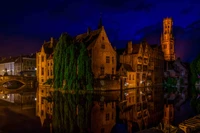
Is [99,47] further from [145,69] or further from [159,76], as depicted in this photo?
[159,76]

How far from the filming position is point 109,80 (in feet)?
173

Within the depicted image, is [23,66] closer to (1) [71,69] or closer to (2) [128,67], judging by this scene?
(2) [128,67]

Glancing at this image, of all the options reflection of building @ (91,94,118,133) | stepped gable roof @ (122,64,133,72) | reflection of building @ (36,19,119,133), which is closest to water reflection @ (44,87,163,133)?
reflection of building @ (91,94,118,133)

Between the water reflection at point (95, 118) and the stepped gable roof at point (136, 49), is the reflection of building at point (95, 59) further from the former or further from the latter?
the water reflection at point (95, 118)

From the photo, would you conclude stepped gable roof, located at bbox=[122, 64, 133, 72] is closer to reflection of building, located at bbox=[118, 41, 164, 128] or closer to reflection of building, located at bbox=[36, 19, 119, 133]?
reflection of building, located at bbox=[118, 41, 164, 128]

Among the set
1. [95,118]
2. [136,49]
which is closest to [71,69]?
[95,118]

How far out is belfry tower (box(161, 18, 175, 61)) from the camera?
11960cm

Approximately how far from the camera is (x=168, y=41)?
121 meters

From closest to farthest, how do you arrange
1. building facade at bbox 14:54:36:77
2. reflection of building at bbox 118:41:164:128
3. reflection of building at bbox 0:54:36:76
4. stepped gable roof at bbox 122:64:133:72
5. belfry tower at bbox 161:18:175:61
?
reflection of building at bbox 118:41:164:128 → stepped gable roof at bbox 122:64:133:72 → building facade at bbox 14:54:36:77 → reflection of building at bbox 0:54:36:76 → belfry tower at bbox 161:18:175:61

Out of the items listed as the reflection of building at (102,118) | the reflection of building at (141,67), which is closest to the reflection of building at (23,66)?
the reflection of building at (141,67)

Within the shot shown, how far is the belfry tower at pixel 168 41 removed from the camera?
392ft

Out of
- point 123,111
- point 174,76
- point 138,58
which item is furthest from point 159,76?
point 123,111

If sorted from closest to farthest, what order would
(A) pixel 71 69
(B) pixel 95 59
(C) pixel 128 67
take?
(A) pixel 71 69
(B) pixel 95 59
(C) pixel 128 67

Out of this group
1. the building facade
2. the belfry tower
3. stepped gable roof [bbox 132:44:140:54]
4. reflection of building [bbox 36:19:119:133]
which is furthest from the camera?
the belfry tower
